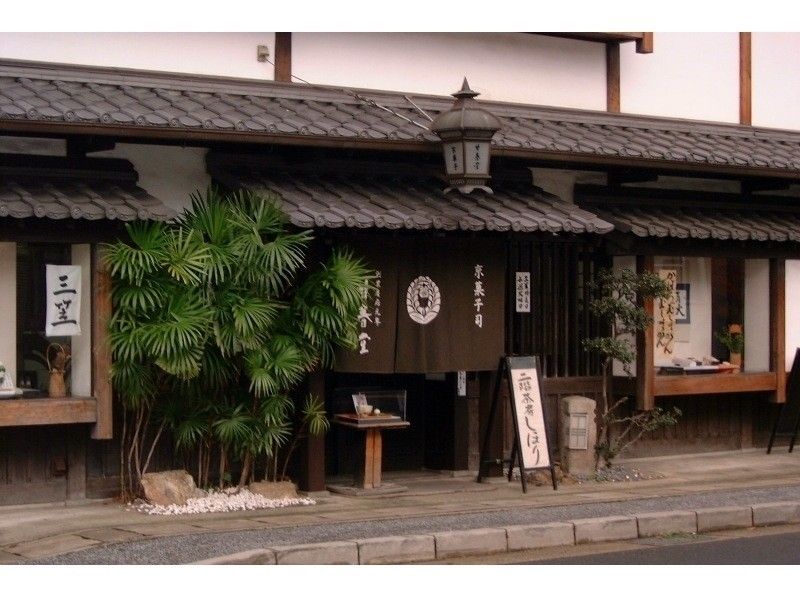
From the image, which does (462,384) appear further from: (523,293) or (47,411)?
(47,411)

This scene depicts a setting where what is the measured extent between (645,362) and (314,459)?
431 cm

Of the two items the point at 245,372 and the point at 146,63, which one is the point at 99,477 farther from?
the point at 146,63

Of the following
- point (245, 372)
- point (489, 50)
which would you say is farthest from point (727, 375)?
point (245, 372)

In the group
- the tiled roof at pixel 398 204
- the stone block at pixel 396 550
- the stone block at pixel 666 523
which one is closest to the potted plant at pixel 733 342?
the tiled roof at pixel 398 204

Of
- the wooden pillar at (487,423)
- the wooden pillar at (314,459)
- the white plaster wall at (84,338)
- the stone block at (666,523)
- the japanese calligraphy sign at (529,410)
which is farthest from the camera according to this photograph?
the wooden pillar at (487,423)

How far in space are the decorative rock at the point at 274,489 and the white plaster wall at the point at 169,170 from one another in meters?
2.81

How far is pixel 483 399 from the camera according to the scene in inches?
561

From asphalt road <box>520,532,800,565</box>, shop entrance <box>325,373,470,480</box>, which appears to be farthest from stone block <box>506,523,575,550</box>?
shop entrance <box>325,373,470,480</box>

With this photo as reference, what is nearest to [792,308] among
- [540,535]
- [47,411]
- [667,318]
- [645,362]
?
[667,318]

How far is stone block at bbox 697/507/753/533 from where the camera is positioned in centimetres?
1175

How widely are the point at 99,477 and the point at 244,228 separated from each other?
2.81 m

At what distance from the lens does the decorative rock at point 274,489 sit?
1248 cm

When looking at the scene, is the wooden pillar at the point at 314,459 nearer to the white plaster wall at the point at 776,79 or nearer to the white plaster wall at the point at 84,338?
the white plaster wall at the point at 84,338

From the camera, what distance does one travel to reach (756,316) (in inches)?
648
